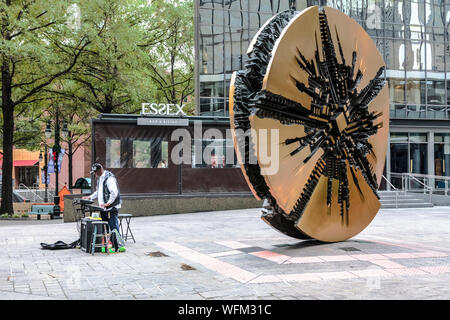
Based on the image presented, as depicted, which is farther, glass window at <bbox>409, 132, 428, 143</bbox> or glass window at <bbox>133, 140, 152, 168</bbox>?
glass window at <bbox>409, 132, 428, 143</bbox>

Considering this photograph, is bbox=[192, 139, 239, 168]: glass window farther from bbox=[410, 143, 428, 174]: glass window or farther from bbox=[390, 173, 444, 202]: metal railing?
bbox=[410, 143, 428, 174]: glass window

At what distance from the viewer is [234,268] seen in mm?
8625

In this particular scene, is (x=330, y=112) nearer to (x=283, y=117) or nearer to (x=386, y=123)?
(x=283, y=117)

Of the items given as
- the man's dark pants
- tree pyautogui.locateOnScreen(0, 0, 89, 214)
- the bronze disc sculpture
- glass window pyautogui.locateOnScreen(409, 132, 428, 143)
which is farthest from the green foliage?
the bronze disc sculpture

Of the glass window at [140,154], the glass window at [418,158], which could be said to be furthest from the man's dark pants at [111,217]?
the glass window at [418,158]

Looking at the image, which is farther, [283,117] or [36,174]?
[36,174]

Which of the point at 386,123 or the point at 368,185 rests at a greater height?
the point at 386,123

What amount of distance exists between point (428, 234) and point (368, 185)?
12.1 ft

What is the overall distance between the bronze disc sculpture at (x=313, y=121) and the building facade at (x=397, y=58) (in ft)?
60.1

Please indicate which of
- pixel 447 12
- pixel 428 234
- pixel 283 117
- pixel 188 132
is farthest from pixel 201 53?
pixel 283 117

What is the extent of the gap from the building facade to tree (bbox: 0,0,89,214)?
756cm

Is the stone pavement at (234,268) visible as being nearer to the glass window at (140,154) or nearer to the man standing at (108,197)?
the man standing at (108,197)

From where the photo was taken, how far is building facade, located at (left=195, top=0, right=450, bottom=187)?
97.2 feet

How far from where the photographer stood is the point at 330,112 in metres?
10.3
